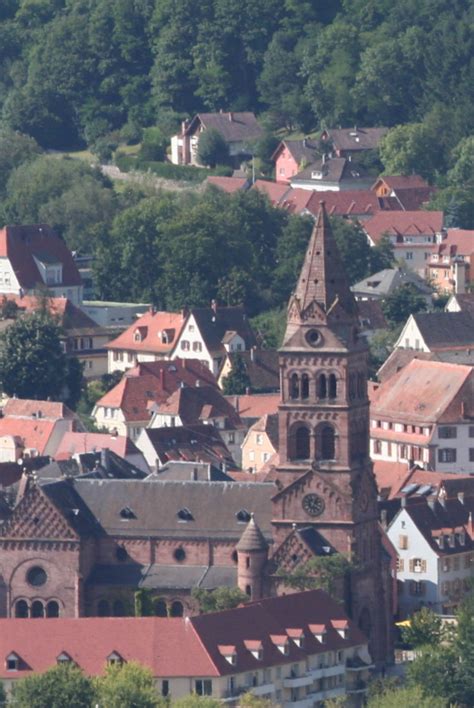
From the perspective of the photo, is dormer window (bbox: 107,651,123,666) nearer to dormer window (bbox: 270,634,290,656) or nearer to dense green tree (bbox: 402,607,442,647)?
dormer window (bbox: 270,634,290,656)

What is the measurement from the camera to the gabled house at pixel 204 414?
168750mm

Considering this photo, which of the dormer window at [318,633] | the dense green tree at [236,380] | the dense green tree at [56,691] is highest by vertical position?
the dense green tree at [236,380]

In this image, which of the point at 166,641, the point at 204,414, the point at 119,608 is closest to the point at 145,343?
the point at 204,414

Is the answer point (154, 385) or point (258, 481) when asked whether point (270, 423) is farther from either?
point (258, 481)

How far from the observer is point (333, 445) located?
13525 cm

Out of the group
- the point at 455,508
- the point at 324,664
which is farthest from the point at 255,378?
the point at 324,664

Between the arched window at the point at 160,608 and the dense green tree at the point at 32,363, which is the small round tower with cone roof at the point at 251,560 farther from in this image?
the dense green tree at the point at 32,363

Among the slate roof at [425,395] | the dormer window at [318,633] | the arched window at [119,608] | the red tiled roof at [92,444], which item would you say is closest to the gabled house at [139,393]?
the red tiled roof at [92,444]

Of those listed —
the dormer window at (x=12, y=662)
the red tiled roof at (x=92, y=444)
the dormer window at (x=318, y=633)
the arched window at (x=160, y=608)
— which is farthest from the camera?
the red tiled roof at (x=92, y=444)

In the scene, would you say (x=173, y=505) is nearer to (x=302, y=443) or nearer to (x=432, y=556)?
(x=302, y=443)

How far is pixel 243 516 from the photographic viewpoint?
443ft

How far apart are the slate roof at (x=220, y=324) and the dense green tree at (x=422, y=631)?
5195 cm

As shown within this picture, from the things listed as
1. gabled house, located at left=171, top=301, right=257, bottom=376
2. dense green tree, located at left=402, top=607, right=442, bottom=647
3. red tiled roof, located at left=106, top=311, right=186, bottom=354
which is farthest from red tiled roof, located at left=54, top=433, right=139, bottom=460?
red tiled roof, located at left=106, top=311, right=186, bottom=354

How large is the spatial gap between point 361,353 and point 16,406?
1495 inches
